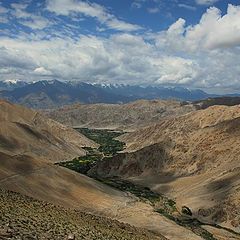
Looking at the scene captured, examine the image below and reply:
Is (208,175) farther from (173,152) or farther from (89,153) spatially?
(89,153)

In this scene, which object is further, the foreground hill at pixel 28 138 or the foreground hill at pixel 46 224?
the foreground hill at pixel 28 138

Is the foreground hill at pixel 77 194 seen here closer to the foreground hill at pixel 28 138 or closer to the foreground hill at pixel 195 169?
the foreground hill at pixel 195 169

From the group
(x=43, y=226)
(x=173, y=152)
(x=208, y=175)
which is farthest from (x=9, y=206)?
(x=173, y=152)

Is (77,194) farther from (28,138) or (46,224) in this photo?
(28,138)

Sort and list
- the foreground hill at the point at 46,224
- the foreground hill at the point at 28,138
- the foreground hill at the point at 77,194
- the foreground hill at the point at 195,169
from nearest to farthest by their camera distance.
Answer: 1. the foreground hill at the point at 46,224
2. the foreground hill at the point at 77,194
3. the foreground hill at the point at 195,169
4. the foreground hill at the point at 28,138

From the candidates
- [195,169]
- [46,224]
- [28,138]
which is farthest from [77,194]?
[28,138]

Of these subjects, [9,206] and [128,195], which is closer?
[9,206]

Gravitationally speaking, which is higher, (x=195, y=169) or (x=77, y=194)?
(x=195, y=169)

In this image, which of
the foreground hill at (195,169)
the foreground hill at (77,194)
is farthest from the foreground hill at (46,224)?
the foreground hill at (195,169)
